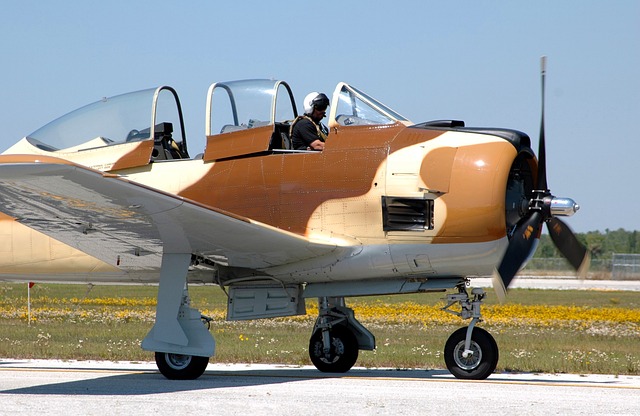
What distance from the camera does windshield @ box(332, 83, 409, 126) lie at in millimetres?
12062

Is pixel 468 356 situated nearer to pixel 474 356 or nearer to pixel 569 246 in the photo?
pixel 474 356

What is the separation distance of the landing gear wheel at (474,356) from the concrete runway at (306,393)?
0.19m

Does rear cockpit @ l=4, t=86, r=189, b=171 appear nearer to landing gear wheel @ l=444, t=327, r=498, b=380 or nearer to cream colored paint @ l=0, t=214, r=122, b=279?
cream colored paint @ l=0, t=214, r=122, b=279

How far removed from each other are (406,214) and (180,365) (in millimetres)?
3422

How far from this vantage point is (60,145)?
13578 mm

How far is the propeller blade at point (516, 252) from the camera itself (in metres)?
11.1

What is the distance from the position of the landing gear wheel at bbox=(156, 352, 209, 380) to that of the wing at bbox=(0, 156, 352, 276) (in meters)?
1.27

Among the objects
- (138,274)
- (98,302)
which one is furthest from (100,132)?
(98,302)

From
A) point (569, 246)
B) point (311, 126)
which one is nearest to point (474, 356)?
point (569, 246)

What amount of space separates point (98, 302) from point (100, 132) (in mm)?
19554

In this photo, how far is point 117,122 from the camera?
1322cm

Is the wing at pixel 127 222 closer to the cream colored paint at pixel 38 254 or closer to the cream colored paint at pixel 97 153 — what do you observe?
the cream colored paint at pixel 38 254

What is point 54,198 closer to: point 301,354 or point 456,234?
point 456,234

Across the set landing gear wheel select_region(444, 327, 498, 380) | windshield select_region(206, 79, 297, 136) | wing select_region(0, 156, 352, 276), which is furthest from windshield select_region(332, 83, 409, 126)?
landing gear wheel select_region(444, 327, 498, 380)
